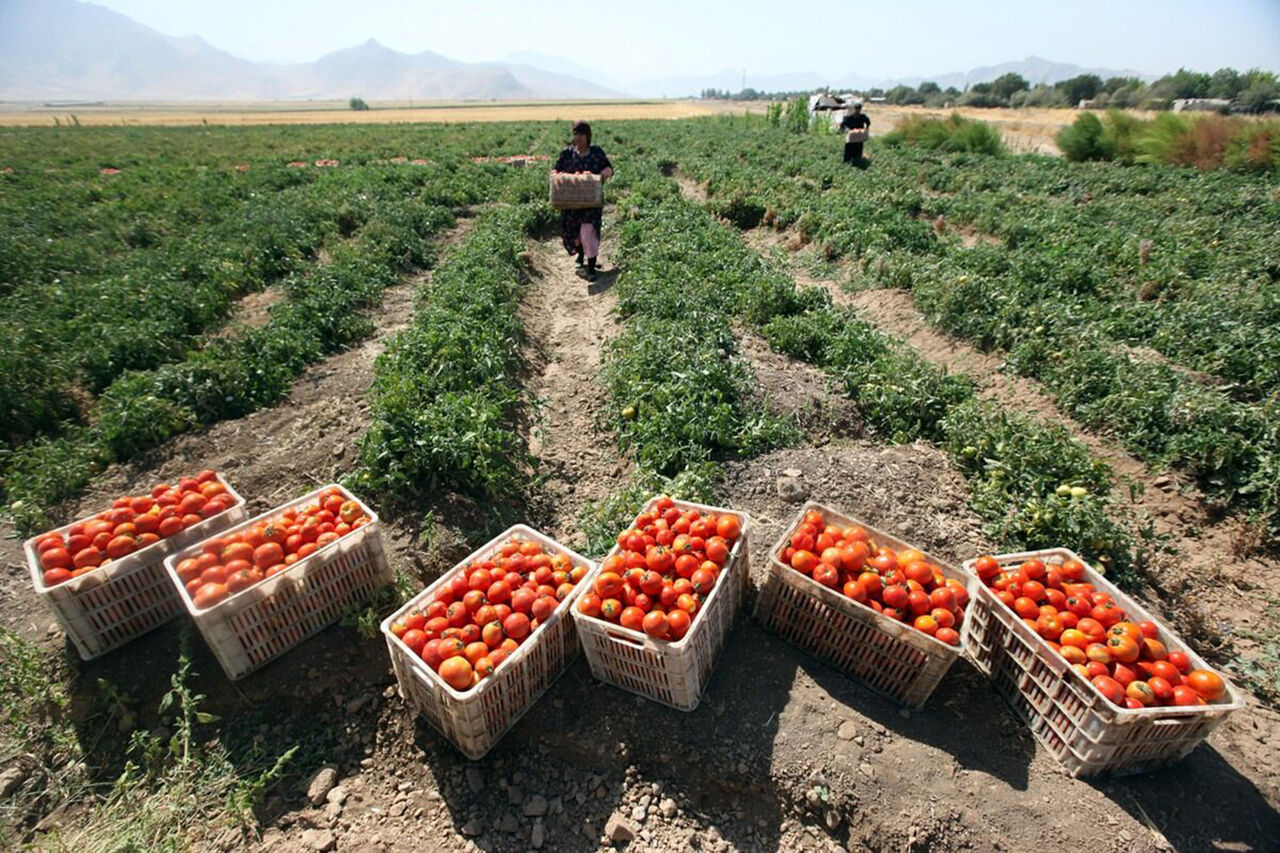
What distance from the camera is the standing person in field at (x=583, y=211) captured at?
1016 cm

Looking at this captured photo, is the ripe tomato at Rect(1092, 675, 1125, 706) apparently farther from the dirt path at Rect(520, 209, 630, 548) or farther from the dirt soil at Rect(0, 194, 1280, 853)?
the dirt path at Rect(520, 209, 630, 548)

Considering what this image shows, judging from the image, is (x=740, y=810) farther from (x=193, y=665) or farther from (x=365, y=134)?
(x=365, y=134)

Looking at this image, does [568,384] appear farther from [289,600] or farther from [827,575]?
[827,575]

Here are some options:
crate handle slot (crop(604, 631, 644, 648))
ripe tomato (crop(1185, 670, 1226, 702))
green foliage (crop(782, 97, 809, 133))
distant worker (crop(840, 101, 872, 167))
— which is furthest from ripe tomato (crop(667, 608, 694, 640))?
green foliage (crop(782, 97, 809, 133))

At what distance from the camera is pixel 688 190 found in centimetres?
2020

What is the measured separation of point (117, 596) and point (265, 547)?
111cm

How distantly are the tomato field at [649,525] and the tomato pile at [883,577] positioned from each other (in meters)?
0.03

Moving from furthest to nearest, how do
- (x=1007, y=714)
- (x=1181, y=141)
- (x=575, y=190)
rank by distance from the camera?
1. (x=1181, y=141)
2. (x=575, y=190)
3. (x=1007, y=714)

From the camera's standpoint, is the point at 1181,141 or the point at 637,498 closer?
the point at 637,498

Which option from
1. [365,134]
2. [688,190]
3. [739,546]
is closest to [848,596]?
[739,546]

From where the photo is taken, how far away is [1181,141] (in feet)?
58.4

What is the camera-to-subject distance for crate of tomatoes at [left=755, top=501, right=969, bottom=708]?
3389 millimetres

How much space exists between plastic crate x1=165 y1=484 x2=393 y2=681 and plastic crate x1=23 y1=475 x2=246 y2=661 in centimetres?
19

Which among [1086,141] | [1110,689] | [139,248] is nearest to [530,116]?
[1086,141]
